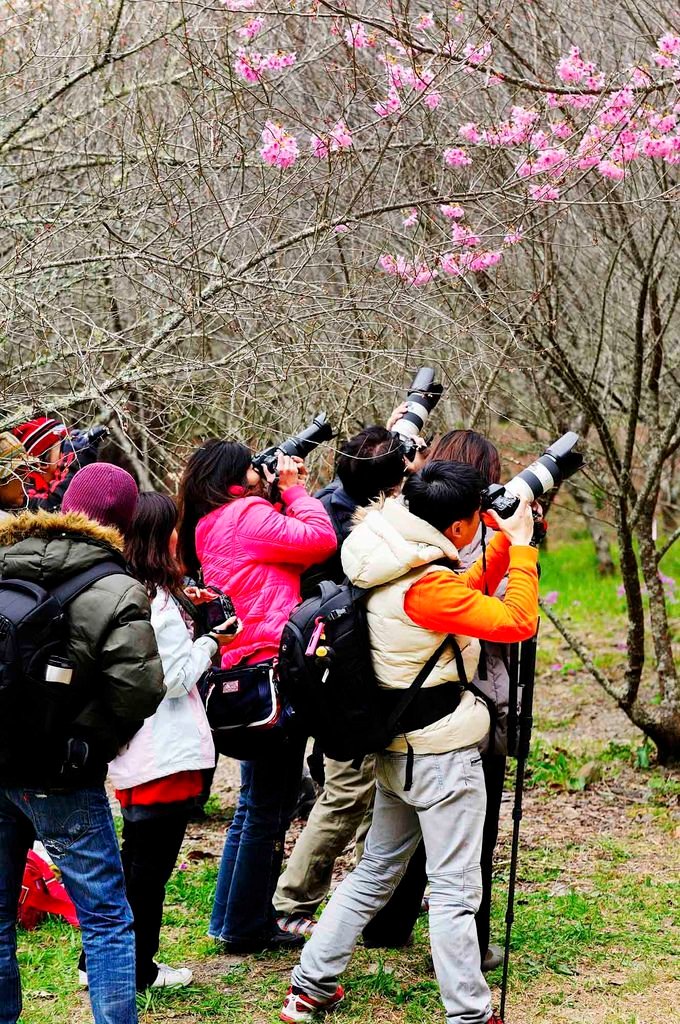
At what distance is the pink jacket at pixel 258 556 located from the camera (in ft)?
13.0

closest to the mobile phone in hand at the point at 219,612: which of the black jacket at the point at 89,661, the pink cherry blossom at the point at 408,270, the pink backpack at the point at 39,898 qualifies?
the black jacket at the point at 89,661

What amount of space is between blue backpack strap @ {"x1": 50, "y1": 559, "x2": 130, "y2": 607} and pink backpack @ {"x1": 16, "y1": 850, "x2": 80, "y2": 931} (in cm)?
191

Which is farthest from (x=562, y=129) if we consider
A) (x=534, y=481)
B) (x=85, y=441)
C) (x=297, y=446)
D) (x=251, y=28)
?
(x=85, y=441)

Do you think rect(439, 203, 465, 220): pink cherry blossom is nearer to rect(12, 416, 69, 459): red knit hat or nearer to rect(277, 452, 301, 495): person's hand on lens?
rect(277, 452, 301, 495): person's hand on lens

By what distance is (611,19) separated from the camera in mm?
5746

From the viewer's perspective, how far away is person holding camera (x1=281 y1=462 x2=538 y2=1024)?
3193 millimetres

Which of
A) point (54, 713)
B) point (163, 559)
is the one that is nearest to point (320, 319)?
point (163, 559)

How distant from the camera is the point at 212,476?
4027 millimetres

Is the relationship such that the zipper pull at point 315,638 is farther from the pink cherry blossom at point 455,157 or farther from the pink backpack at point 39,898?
the pink cherry blossom at point 455,157

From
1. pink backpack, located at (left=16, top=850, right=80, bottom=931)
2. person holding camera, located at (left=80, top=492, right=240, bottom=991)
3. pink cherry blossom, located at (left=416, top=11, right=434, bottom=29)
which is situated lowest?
pink backpack, located at (left=16, top=850, right=80, bottom=931)

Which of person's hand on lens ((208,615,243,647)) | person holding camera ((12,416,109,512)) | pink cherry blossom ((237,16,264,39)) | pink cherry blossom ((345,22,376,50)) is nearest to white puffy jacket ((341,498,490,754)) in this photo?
person's hand on lens ((208,615,243,647))

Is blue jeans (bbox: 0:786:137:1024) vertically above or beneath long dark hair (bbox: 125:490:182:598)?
beneath

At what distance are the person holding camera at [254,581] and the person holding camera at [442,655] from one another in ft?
2.14

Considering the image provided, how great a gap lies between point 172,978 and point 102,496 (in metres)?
1.78
